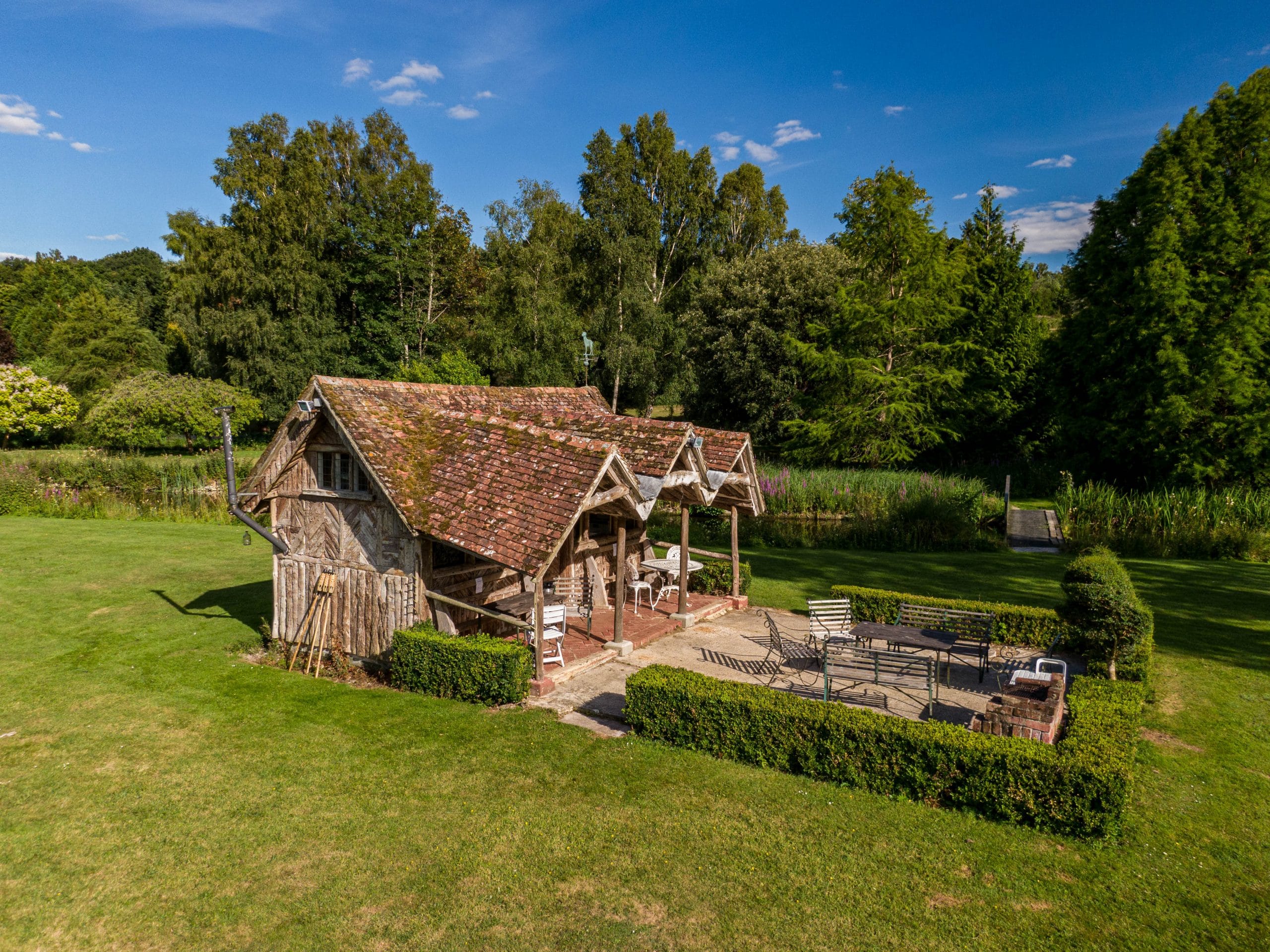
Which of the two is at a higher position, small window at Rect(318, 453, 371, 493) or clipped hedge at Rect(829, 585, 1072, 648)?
small window at Rect(318, 453, 371, 493)

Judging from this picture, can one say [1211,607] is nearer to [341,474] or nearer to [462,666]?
[462,666]

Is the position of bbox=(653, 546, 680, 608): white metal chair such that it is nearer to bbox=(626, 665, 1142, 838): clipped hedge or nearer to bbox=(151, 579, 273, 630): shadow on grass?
bbox=(626, 665, 1142, 838): clipped hedge

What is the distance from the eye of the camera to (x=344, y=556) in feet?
42.3

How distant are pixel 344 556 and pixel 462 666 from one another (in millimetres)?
3257

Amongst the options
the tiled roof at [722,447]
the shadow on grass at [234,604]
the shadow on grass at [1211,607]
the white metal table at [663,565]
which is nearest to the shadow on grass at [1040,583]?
the shadow on grass at [1211,607]

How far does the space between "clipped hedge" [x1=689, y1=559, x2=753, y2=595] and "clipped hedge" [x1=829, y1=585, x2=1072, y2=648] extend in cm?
304

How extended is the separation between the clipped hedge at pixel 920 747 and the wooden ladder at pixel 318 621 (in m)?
6.05

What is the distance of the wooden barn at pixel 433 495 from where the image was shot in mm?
11609

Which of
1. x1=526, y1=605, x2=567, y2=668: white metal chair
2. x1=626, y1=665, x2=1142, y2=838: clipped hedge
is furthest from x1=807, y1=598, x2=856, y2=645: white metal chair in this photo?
x1=526, y1=605, x2=567, y2=668: white metal chair

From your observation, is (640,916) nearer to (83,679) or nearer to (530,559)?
(530,559)

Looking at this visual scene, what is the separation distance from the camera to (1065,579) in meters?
12.4

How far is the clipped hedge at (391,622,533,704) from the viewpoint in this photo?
11195 millimetres

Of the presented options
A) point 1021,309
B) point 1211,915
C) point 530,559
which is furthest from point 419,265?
point 1211,915

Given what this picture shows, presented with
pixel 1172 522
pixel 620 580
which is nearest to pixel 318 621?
pixel 620 580
